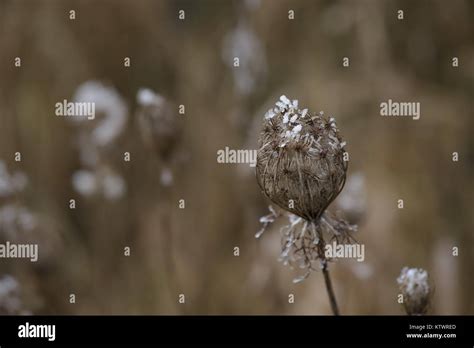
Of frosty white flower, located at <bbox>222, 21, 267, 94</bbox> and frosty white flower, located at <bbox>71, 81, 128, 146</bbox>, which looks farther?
frosty white flower, located at <bbox>222, 21, 267, 94</bbox>

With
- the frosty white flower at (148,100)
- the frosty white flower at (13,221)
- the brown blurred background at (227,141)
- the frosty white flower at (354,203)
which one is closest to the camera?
the frosty white flower at (148,100)

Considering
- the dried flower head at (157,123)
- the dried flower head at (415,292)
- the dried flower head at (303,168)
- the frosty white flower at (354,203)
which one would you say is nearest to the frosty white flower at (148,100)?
the dried flower head at (157,123)

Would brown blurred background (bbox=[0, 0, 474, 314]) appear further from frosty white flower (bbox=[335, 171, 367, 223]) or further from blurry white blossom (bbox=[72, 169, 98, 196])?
frosty white flower (bbox=[335, 171, 367, 223])

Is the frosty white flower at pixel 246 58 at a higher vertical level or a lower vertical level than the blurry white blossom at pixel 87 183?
higher

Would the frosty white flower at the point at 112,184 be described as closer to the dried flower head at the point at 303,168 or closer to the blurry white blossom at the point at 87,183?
the blurry white blossom at the point at 87,183

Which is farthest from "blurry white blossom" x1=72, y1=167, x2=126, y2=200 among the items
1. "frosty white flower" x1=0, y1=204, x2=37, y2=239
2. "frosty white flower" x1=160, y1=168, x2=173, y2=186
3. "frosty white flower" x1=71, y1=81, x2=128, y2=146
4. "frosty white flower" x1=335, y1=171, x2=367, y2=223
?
"frosty white flower" x1=335, y1=171, x2=367, y2=223
